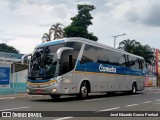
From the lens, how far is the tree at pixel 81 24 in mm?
50594

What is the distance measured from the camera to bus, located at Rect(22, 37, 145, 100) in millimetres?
16812

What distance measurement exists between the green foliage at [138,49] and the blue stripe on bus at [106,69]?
43.1 metres

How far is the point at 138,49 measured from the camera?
235ft

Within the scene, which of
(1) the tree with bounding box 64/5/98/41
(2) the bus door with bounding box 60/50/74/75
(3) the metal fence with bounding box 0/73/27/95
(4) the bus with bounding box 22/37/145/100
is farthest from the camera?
(1) the tree with bounding box 64/5/98/41

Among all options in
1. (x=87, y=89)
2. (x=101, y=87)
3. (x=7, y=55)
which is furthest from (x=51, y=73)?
(x=7, y=55)

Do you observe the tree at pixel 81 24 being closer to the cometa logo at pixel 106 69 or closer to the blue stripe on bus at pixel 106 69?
the blue stripe on bus at pixel 106 69

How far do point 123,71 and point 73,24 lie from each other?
1129 inches

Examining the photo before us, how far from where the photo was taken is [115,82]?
922 inches

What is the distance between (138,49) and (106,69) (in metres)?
51.2

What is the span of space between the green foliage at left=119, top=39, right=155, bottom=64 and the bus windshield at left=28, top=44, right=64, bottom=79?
2132 inches

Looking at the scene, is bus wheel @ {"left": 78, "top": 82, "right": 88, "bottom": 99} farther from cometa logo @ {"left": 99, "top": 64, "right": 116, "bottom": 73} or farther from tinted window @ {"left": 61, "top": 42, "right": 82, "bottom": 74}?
cometa logo @ {"left": 99, "top": 64, "right": 116, "bottom": 73}

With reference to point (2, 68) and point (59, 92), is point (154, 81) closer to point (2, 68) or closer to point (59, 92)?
point (2, 68)

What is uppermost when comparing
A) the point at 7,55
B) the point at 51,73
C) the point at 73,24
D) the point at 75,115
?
the point at 73,24

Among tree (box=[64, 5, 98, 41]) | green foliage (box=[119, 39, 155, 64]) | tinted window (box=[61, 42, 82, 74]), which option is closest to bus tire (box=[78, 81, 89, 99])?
tinted window (box=[61, 42, 82, 74])
